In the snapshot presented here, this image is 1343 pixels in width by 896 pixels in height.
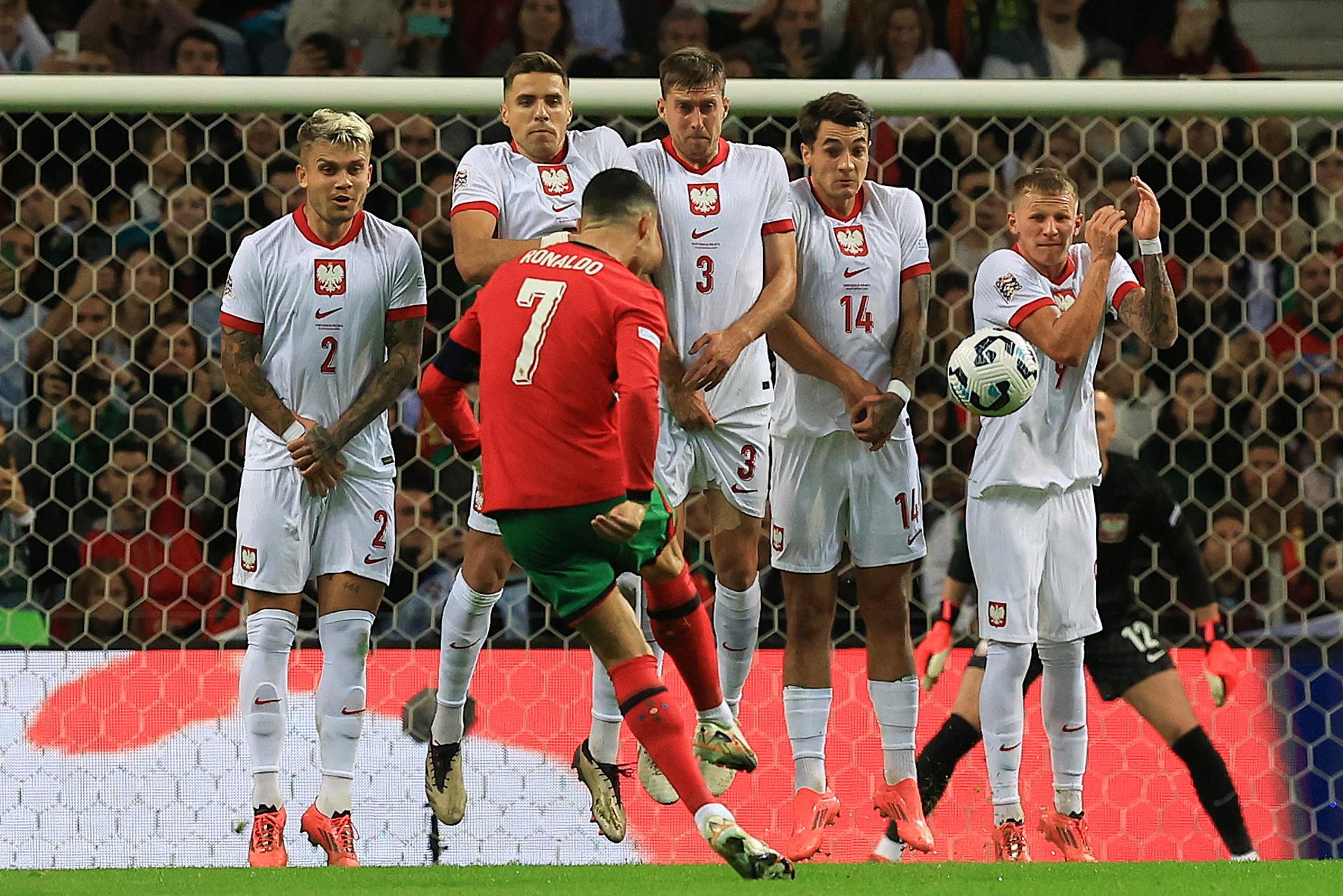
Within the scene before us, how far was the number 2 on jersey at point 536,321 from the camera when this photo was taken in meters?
4.07

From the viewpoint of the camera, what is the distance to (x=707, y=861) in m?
5.68

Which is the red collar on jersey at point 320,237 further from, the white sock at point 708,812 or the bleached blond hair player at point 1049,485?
the white sock at point 708,812

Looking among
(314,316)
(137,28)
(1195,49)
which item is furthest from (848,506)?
(137,28)

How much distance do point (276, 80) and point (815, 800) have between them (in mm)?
2854

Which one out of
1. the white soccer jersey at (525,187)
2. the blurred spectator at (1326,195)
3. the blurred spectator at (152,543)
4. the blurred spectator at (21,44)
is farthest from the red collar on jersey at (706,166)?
the blurred spectator at (21,44)

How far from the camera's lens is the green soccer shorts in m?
4.05

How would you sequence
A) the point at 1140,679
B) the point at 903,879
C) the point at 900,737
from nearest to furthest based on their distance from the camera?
the point at 903,879, the point at 900,737, the point at 1140,679

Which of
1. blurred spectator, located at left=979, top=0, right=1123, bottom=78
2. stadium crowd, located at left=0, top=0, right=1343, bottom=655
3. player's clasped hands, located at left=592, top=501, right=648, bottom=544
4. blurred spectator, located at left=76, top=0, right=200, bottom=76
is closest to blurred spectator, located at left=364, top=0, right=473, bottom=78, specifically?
stadium crowd, located at left=0, top=0, right=1343, bottom=655

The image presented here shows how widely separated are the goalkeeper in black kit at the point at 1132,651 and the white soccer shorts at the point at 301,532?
6.13ft

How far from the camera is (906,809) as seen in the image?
5.20 metres

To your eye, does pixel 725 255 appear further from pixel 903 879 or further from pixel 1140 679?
pixel 1140 679

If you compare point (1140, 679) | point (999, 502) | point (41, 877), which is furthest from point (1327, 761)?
point (41, 877)

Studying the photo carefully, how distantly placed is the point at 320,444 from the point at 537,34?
3967mm

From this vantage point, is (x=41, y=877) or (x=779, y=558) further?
(x=779, y=558)
